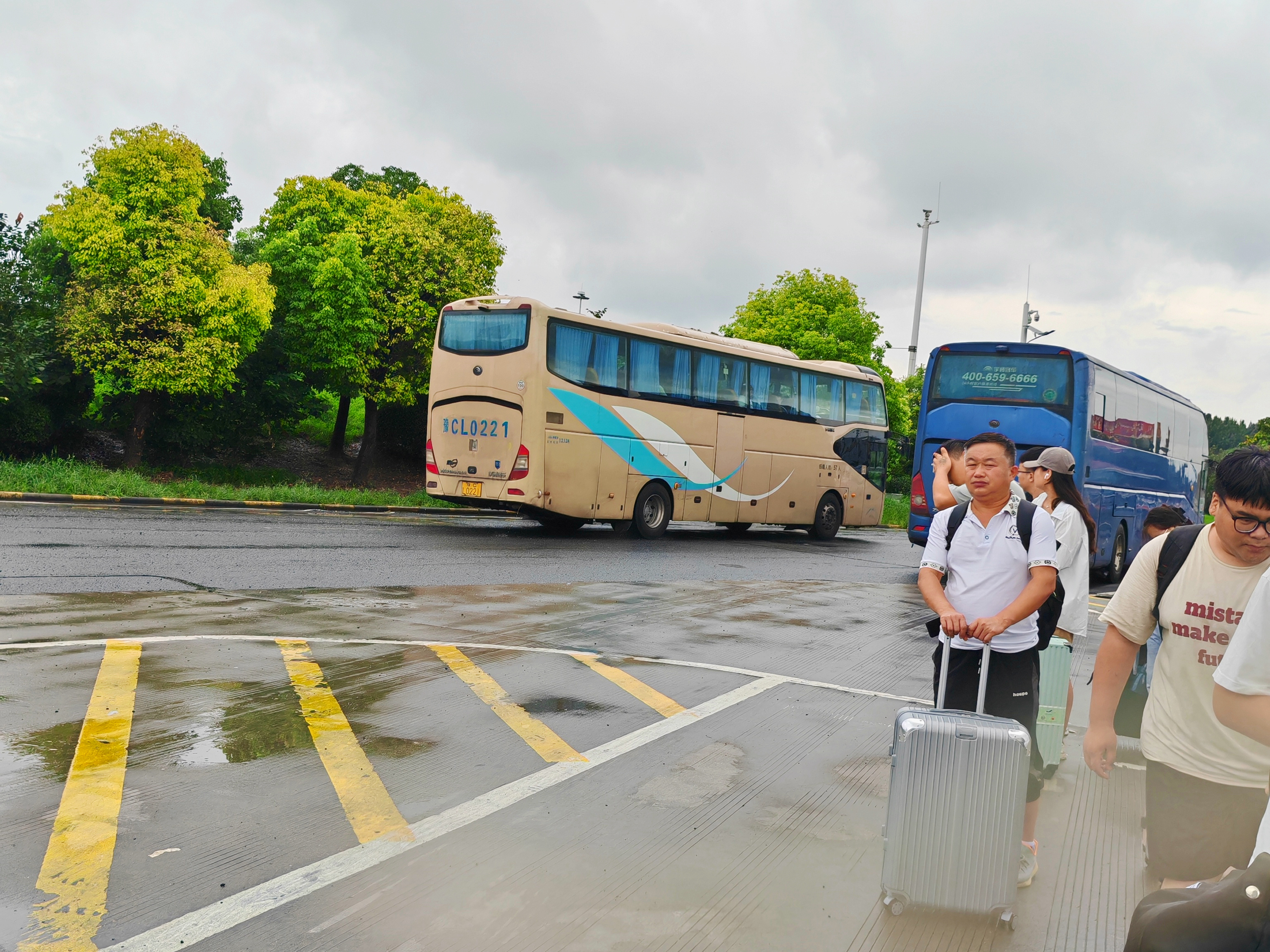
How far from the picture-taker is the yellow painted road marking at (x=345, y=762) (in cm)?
409

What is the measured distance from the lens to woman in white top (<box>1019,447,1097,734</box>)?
208 inches

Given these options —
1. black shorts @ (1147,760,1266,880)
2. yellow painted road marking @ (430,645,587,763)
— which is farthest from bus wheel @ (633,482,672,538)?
black shorts @ (1147,760,1266,880)

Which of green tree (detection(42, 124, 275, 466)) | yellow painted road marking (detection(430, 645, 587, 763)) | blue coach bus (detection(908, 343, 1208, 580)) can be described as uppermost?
green tree (detection(42, 124, 275, 466))

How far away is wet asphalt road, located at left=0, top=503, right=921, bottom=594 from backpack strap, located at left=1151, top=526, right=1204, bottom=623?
8611 mm

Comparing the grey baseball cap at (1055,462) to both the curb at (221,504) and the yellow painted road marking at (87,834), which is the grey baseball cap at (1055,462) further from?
the curb at (221,504)

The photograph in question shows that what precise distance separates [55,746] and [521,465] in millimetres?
12798

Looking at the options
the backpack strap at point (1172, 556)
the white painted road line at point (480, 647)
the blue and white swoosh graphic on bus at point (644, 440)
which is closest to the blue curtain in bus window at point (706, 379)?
the blue and white swoosh graphic on bus at point (644, 440)

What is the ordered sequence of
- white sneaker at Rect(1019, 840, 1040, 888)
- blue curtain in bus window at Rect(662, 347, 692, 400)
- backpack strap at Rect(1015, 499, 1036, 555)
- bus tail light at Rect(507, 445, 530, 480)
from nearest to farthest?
1. white sneaker at Rect(1019, 840, 1040, 888)
2. backpack strap at Rect(1015, 499, 1036, 555)
3. bus tail light at Rect(507, 445, 530, 480)
4. blue curtain in bus window at Rect(662, 347, 692, 400)

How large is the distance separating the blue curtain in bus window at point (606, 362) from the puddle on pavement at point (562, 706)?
40.7 ft

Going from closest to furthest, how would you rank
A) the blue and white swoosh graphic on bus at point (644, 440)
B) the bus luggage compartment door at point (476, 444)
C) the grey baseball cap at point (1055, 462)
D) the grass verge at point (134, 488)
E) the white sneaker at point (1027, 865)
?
1. the white sneaker at point (1027, 865)
2. the grey baseball cap at point (1055, 462)
3. the bus luggage compartment door at point (476, 444)
4. the blue and white swoosh graphic on bus at point (644, 440)
5. the grass verge at point (134, 488)

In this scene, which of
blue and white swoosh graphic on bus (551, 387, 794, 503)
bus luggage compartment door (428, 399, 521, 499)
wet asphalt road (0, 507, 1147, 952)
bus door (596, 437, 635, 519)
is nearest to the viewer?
wet asphalt road (0, 507, 1147, 952)

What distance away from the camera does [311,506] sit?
22562 mm

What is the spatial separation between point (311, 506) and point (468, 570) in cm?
1120

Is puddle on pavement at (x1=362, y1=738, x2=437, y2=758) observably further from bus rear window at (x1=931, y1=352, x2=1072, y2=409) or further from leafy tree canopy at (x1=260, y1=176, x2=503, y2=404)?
leafy tree canopy at (x1=260, y1=176, x2=503, y2=404)
